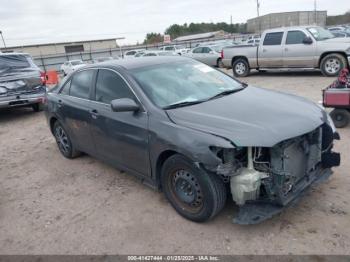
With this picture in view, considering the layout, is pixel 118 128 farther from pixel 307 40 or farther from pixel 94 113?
pixel 307 40

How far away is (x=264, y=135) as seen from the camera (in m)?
2.97

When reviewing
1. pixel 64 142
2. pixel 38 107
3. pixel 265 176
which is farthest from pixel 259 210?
pixel 38 107

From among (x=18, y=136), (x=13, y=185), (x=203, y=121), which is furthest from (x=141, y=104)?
(x=18, y=136)

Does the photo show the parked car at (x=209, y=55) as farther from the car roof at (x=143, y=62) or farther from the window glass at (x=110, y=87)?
the window glass at (x=110, y=87)

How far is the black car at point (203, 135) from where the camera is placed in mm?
3061

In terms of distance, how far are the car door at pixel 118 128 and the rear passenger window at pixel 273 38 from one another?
33.6ft

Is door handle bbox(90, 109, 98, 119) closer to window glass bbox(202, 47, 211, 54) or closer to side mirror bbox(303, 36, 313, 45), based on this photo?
side mirror bbox(303, 36, 313, 45)

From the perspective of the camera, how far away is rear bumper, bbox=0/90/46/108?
8820mm

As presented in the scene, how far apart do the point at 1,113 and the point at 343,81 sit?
9.84 meters

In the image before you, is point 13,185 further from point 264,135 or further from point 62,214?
point 264,135

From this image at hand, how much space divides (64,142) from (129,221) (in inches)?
103

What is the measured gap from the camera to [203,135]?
3.11 metres

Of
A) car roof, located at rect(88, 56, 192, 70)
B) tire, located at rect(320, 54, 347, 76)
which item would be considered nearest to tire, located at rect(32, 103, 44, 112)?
car roof, located at rect(88, 56, 192, 70)

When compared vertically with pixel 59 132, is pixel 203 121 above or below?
above
